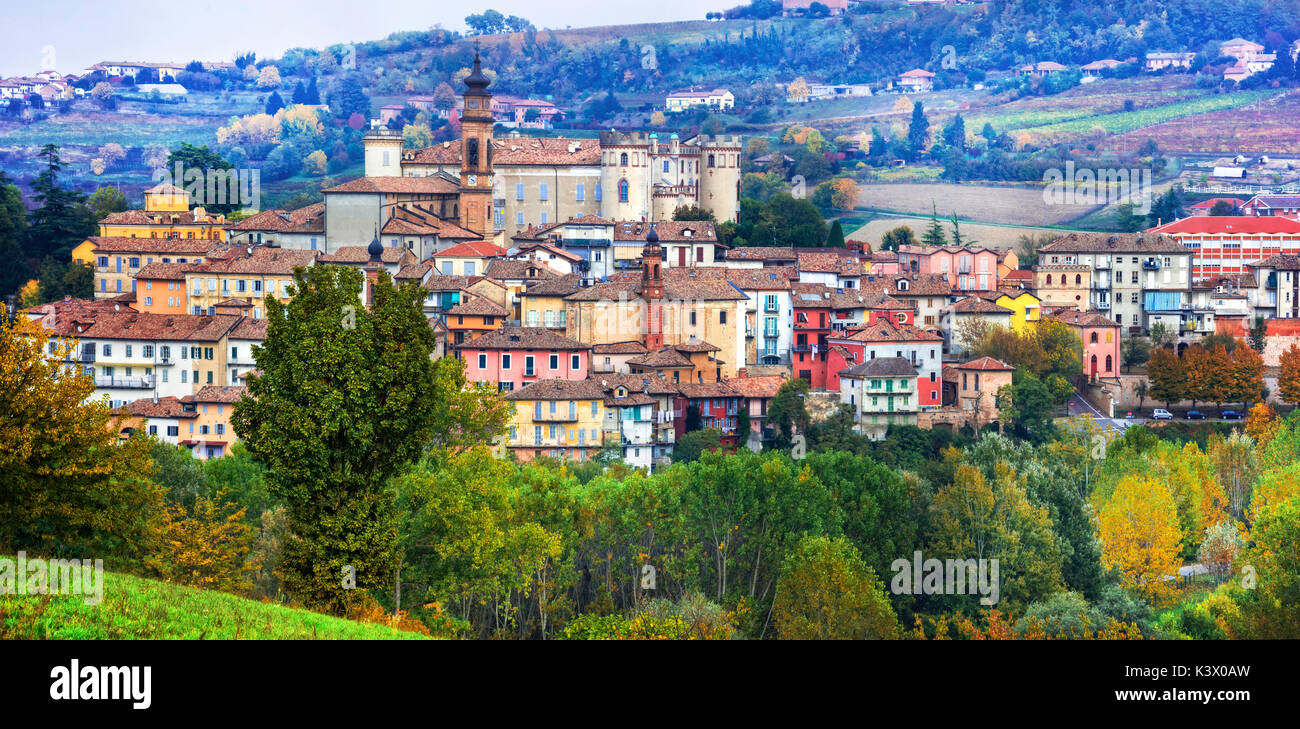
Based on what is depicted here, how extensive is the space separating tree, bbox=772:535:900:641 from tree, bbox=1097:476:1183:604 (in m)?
10.6

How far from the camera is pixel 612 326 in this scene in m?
61.9

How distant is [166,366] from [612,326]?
585 inches

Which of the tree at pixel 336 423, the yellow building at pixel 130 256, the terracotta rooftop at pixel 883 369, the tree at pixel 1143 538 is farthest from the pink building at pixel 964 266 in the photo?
the tree at pixel 336 423

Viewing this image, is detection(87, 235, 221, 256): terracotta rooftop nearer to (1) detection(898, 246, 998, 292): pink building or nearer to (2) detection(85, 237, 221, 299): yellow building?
(2) detection(85, 237, 221, 299): yellow building

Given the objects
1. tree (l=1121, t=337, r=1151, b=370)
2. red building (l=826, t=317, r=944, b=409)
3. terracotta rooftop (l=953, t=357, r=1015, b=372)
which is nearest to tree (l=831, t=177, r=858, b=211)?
tree (l=1121, t=337, r=1151, b=370)

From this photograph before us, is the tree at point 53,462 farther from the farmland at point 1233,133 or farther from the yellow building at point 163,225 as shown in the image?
the farmland at point 1233,133

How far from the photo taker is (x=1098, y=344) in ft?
225

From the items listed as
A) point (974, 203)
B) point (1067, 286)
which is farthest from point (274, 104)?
point (1067, 286)

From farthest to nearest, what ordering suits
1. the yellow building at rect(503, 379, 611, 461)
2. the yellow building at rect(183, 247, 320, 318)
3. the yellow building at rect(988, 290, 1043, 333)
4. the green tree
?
the yellow building at rect(988, 290, 1043, 333)
the yellow building at rect(183, 247, 320, 318)
the green tree
the yellow building at rect(503, 379, 611, 461)

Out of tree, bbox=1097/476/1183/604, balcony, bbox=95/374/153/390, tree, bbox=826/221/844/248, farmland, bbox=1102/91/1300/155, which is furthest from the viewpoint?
farmland, bbox=1102/91/1300/155

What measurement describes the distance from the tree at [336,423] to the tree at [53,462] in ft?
6.44

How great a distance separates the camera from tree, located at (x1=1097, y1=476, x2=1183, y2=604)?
44.0 meters
